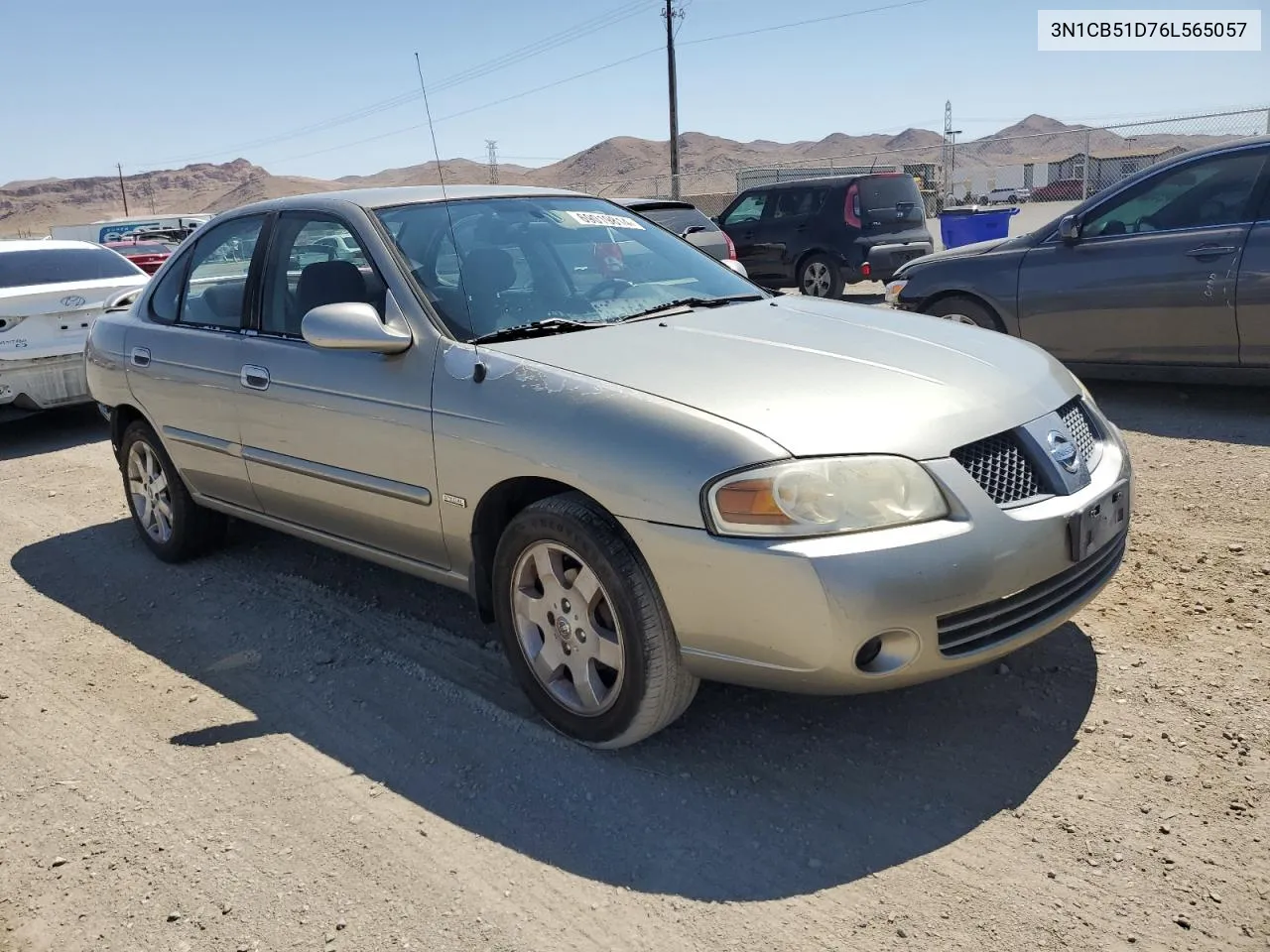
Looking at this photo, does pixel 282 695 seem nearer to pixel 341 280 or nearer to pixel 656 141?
pixel 341 280

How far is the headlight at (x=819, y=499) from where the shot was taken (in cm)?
279

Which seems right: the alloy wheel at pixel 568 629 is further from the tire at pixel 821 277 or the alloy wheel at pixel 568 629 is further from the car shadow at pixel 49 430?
the tire at pixel 821 277

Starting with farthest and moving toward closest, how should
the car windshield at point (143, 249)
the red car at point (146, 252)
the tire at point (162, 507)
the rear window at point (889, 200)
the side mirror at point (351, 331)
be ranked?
the car windshield at point (143, 249) → the red car at point (146, 252) → the rear window at point (889, 200) → the tire at point (162, 507) → the side mirror at point (351, 331)

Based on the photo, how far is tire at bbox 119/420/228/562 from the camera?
5.20 meters

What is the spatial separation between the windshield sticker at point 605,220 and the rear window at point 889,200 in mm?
10378

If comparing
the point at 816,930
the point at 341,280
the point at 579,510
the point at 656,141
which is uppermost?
the point at 656,141

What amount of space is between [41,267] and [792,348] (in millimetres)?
7680

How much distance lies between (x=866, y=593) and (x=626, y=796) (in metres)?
0.93

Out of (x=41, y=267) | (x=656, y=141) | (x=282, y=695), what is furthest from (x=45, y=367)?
(x=656, y=141)

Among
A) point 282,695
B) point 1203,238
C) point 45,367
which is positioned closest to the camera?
point 282,695

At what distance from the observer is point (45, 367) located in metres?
8.17

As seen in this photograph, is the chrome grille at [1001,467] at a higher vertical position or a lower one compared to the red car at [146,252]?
lower

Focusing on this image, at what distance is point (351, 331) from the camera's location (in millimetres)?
3604

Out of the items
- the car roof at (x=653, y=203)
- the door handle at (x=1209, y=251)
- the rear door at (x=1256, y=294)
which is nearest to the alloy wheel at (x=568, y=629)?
the rear door at (x=1256, y=294)
